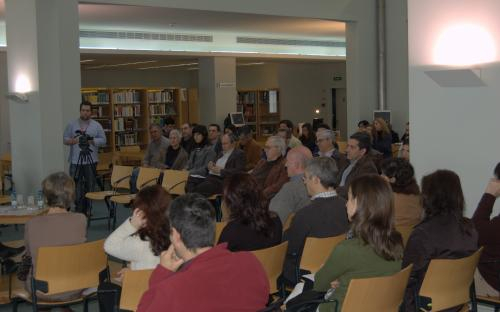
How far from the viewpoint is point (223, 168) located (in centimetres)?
956

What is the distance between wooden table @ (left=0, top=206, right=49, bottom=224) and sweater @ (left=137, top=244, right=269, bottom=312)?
3.97 metres

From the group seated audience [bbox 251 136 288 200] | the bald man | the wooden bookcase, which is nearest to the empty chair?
the bald man

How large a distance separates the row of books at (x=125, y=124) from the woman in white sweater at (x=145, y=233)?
1430cm

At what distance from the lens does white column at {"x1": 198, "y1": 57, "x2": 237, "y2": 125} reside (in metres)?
17.0

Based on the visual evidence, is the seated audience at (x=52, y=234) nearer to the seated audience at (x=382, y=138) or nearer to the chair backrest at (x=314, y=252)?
the chair backrest at (x=314, y=252)

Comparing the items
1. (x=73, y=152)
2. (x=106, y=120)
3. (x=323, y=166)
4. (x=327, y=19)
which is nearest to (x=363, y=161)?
(x=323, y=166)

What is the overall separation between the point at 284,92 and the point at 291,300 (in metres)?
18.6

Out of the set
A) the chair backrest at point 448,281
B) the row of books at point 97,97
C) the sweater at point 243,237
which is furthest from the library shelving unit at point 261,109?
the chair backrest at point 448,281

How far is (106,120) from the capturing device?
60.1 ft

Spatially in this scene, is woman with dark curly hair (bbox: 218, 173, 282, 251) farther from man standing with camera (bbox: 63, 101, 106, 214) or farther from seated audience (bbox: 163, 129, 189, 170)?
seated audience (bbox: 163, 129, 189, 170)

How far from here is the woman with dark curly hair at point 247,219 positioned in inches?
179

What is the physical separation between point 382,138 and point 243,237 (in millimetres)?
8435

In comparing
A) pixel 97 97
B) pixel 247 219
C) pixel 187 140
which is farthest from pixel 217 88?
pixel 247 219

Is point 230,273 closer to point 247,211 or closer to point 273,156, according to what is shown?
point 247,211
